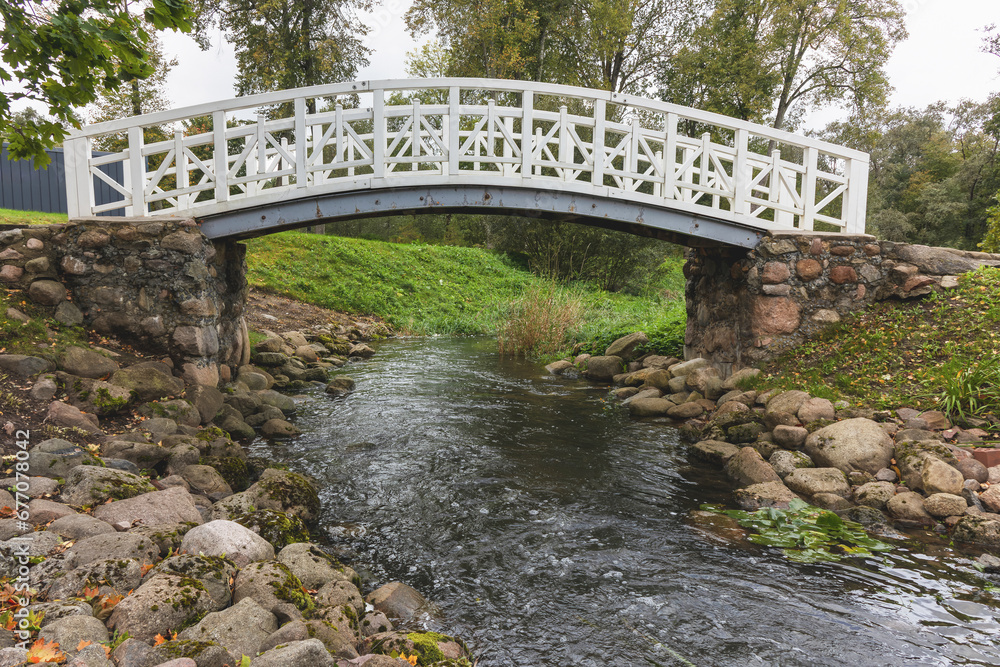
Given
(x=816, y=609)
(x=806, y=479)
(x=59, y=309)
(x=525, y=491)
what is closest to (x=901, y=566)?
(x=816, y=609)

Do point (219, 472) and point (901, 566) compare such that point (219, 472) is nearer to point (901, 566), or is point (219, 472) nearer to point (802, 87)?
point (901, 566)

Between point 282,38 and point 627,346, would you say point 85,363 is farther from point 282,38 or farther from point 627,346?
point 282,38

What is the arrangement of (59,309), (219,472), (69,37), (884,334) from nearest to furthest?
(69,37) < (219,472) < (59,309) < (884,334)

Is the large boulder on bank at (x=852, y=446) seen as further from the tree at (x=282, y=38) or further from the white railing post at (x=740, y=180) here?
the tree at (x=282, y=38)

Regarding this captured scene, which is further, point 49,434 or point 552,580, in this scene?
point 49,434

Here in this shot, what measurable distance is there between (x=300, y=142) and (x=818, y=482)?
6986 mm

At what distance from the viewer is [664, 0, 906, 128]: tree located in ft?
70.2

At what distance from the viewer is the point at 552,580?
13.4ft

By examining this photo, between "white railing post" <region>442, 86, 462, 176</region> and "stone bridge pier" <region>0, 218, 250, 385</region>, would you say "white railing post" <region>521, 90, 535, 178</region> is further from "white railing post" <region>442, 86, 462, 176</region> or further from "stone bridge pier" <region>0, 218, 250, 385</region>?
"stone bridge pier" <region>0, 218, 250, 385</region>

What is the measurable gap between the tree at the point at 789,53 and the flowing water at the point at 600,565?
1984 centimetres

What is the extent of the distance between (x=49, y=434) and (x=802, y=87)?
2608 centimetres

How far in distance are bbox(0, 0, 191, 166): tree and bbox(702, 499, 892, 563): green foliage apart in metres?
5.62

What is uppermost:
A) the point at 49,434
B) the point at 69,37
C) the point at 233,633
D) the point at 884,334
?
the point at 69,37

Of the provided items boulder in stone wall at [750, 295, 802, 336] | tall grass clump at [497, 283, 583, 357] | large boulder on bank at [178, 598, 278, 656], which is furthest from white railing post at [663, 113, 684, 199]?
large boulder on bank at [178, 598, 278, 656]
